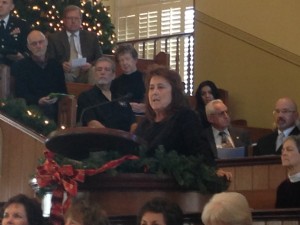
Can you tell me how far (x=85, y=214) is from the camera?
14.5 feet

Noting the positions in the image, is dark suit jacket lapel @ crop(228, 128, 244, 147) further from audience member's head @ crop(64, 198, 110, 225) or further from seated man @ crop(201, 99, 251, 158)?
audience member's head @ crop(64, 198, 110, 225)

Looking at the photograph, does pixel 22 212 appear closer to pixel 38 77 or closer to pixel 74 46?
pixel 38 77

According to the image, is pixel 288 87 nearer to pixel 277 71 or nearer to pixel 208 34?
pixel 277 71

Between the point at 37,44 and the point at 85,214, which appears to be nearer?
the point at 85,214

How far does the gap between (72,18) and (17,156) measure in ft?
9.40

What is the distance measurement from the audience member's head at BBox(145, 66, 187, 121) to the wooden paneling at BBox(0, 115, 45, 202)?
2627 mm

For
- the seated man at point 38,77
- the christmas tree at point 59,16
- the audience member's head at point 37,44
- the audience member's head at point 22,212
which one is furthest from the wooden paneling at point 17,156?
the christmas tree at point 59,16

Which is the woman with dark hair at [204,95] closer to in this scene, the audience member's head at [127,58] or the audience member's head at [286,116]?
the audience member's head at [127,58]

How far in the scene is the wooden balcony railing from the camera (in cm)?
1376

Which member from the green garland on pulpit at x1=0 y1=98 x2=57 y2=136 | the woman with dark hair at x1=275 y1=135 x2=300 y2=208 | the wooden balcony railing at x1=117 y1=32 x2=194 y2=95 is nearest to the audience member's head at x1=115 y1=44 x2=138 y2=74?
the green garland on pulpit at x1=0 y1=98 x2=57 y2=136

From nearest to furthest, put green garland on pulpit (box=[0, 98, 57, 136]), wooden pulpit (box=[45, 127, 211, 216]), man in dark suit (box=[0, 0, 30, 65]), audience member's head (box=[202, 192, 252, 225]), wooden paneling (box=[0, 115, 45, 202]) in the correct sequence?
audience member's head (box=[202, 192, 252, 225]) → wooden pulpit (box=[45, 127, 211, 216]) → wooden paneling (box=[0, 115, 45, 202]) → green garland on pulpit (box=[0, 98, 57, 136]) → man in dark suit (box=[0, 0, 30, 65])

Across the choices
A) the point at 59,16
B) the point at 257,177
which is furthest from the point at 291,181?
the point at 59,16

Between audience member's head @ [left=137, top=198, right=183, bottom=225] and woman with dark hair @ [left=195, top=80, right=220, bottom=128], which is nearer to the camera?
audience member's head @ [left=137, top=198, right=183, bottom=225]

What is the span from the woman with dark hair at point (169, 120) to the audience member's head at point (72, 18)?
5117 mm
